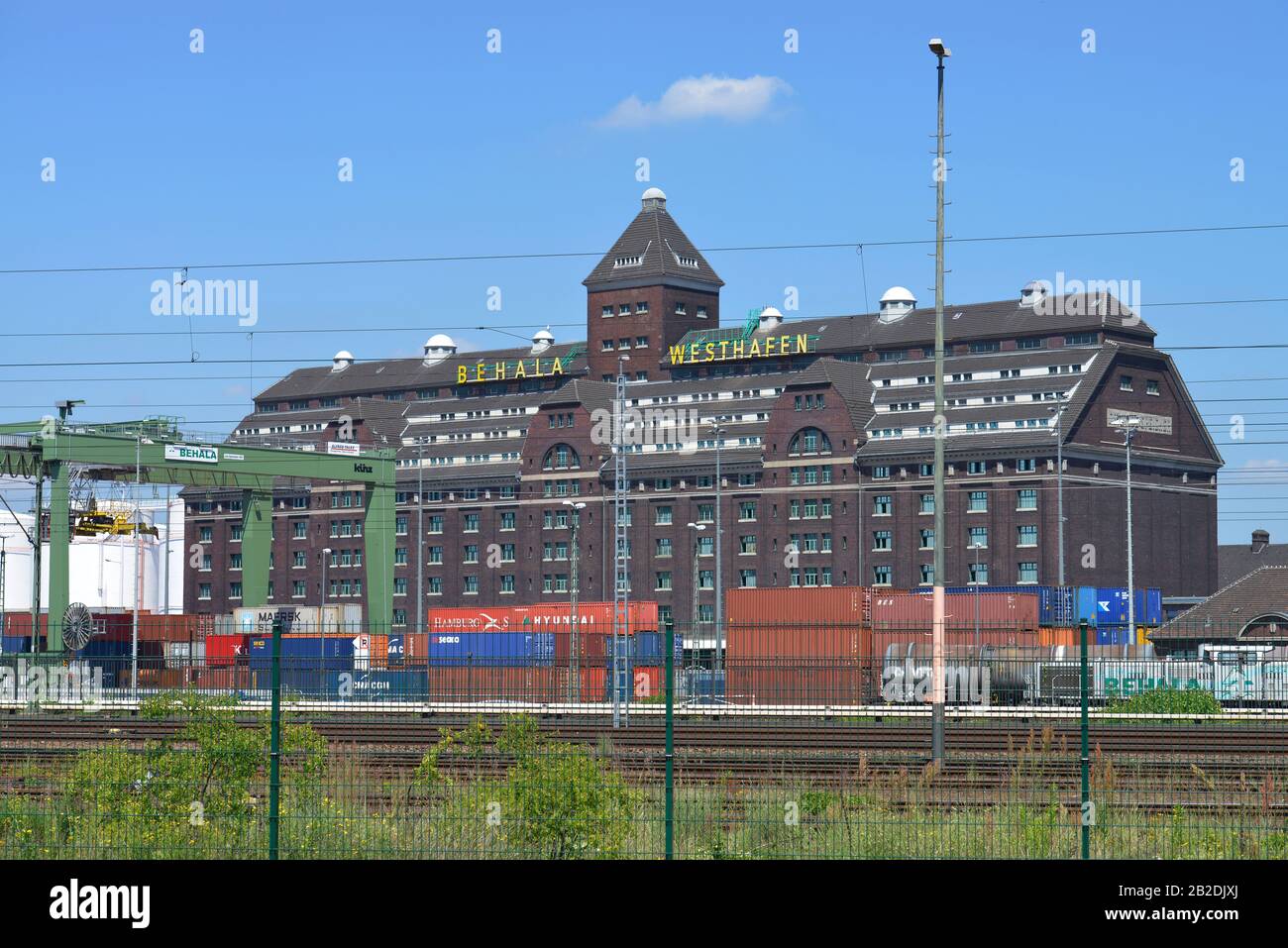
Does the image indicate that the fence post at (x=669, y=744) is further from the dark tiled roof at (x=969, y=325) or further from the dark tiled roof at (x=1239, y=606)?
the dark tiled roof at (x=969, y=325)

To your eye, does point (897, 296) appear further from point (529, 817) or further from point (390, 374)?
point (529, 817)

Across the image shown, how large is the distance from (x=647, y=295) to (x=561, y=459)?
2029 centimetres

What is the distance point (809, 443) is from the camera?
10238cm

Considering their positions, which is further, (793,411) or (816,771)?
(793,411)

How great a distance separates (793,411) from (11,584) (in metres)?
56.3

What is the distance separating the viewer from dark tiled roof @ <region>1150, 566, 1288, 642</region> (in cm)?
6812

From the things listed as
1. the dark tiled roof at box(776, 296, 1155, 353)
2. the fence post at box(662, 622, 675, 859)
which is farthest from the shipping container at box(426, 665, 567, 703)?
the dark tiled roof at box(776, 296, 1155, 353)

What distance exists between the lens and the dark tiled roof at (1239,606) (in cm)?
6812

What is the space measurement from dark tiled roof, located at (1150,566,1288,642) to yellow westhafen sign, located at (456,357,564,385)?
6213cm

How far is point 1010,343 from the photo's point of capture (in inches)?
4213

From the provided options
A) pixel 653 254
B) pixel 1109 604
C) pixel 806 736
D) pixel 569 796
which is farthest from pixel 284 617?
pixel 653 254
